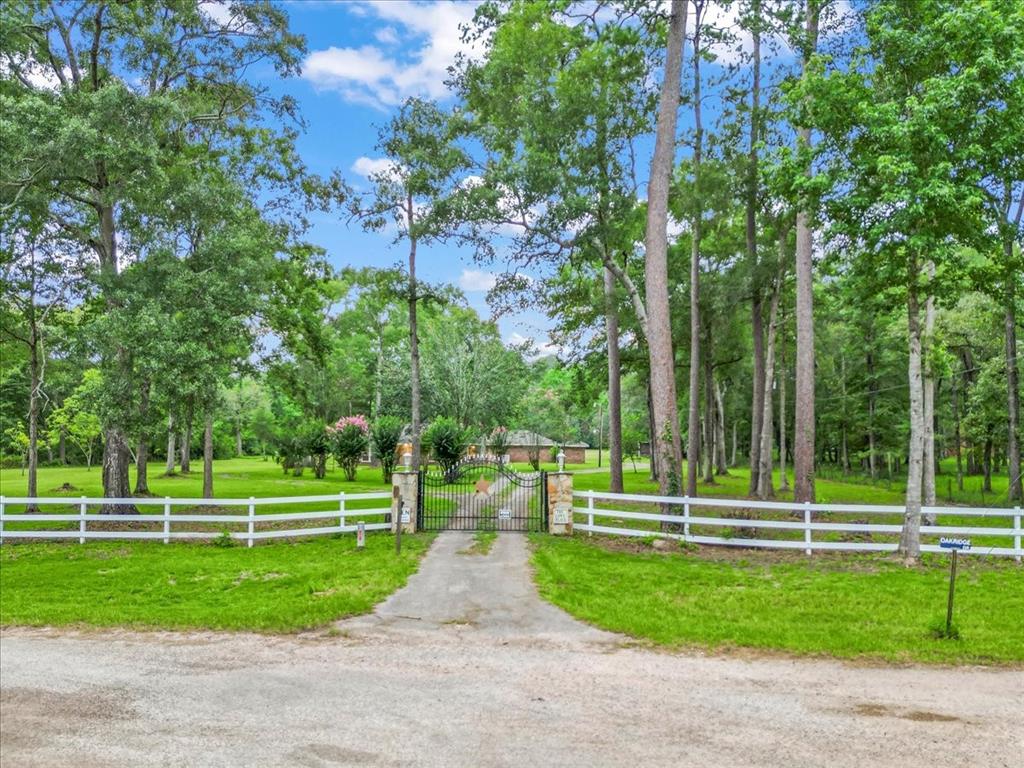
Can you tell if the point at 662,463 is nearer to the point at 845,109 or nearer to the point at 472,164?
the point at 845,109

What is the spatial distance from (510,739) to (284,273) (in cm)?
1861

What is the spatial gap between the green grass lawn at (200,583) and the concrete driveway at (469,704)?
58 centimetres

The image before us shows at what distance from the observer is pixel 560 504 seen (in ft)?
44.9

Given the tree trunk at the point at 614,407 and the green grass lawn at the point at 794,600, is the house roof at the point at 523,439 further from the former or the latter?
the green grass lawn at the point at 794,600

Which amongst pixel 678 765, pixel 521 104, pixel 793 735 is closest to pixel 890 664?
pixel 793 735

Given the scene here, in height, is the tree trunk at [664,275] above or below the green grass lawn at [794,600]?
above

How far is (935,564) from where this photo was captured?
10.9m

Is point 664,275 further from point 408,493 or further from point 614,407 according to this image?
point 614,407

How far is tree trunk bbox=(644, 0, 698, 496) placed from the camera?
13.2 metres

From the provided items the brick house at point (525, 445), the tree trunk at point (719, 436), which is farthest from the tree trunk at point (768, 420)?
the brick house at point (525, 445)

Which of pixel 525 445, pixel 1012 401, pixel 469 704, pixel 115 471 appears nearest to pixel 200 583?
pixel 469 704

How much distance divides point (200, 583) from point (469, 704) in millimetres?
6447

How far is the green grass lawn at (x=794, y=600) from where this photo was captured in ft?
22.2

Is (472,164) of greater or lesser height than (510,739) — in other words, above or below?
above
